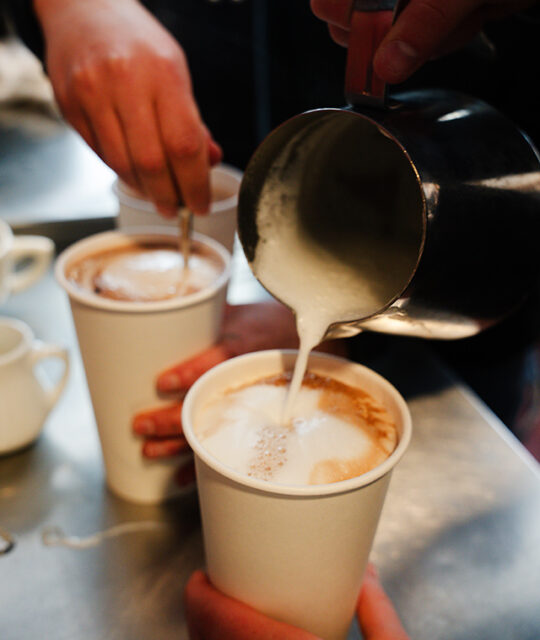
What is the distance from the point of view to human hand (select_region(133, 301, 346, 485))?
72 centimetres

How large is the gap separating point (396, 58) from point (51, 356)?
2.00 feet

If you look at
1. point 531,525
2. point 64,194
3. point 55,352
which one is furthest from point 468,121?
point 64,194

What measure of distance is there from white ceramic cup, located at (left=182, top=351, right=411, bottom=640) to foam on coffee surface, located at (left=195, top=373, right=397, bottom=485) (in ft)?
0.06

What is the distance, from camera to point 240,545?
0.53m

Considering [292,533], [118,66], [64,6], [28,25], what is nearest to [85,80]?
[118,66]

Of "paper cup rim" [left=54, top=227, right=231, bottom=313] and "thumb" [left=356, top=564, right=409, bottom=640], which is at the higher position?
"paper cup rim" [left=54, top=227, right=231, bottom=313]

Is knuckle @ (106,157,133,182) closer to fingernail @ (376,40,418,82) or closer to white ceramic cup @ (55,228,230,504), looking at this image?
white ceramic cup @ (55,228,230,504)

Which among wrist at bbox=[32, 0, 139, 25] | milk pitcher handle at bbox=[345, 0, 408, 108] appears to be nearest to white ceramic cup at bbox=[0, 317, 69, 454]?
wrist at bbox=[32, 0, 139, 25]

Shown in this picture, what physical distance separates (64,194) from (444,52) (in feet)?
3.99

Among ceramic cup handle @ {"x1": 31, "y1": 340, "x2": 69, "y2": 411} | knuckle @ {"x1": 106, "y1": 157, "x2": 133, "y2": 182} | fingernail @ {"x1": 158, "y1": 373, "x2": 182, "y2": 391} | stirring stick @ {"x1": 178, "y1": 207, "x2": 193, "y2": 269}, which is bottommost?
ceramic cup handle @ {"x1": 31, "y1": 340, "x2": 69, "y2": 411}

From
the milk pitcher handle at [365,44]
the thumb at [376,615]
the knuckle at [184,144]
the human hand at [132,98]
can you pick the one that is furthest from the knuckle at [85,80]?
the thumb at [376,615]

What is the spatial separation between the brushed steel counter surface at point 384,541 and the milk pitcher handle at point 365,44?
520mm

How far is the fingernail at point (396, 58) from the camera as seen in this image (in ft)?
1.78

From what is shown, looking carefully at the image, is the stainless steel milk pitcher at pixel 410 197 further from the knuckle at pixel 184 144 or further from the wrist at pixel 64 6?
the wrist at pixel 64 6
